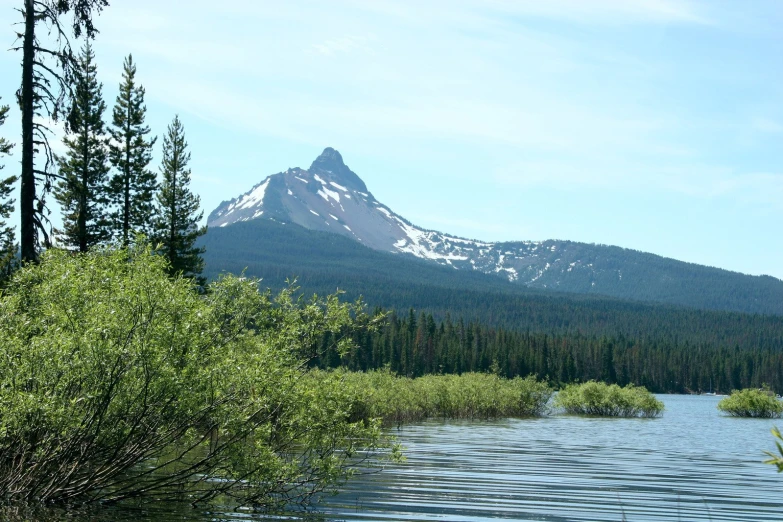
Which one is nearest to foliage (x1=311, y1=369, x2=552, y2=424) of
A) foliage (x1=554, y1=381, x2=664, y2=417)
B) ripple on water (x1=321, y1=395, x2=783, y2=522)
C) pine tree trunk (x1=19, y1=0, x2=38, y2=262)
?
ripple on water (x1=321, y1=395, x2=783, y2=522)

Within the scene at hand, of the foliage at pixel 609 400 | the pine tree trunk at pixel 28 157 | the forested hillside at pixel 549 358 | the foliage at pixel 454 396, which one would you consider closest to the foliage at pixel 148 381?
the pine tree trunk at pixel 28 157

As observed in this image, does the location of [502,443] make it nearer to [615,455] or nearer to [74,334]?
[615,455]

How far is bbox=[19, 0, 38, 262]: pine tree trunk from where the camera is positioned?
21.5 m

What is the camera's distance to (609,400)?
2648 inches

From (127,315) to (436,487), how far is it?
11.6 m

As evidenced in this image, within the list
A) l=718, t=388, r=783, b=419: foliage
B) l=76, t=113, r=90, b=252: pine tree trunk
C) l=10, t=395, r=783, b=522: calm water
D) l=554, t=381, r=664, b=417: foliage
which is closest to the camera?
l=10, t=395, r=783, b=522: calm water

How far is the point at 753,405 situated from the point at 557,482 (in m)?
51.4

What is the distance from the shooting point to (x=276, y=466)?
1723 centimetres

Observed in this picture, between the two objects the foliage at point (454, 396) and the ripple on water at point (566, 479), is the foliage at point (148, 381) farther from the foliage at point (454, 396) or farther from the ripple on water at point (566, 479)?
the foliage at point (454, 396)

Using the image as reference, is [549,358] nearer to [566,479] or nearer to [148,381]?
[566,479]

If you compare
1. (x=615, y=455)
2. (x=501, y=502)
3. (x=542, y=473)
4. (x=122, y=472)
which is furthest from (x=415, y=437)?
(x=122, y=472)

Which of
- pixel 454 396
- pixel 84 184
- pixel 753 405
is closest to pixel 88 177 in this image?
pixel 84 184

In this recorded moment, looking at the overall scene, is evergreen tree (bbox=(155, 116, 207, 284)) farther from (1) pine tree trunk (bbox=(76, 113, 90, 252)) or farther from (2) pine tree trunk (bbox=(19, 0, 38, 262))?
(2) pine tree trunk (bbox=(19, 0, 38, 262))

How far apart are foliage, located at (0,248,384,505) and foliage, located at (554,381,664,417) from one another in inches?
2018
